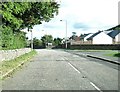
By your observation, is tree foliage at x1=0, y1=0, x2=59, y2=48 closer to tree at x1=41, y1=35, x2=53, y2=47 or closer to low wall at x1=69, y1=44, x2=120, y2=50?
low wall at x1=69, y1=44, x2=120, y2=50

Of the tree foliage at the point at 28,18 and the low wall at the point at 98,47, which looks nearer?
the tree foliage at the point at 28,18

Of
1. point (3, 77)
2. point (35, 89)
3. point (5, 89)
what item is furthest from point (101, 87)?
point (3, 77)

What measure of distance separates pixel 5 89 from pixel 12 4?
22.3 ft

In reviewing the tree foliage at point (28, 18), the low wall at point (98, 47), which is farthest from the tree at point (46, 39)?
the tree foliage at point (28, 18)

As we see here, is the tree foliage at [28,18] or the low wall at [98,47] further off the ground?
the tree foliage at [28,18]

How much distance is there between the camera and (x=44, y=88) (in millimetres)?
12062

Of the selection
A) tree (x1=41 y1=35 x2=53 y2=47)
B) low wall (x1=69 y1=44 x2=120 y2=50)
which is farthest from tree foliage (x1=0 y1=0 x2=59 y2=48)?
tree (x1=41 y1=35 x2=53 y2=47)

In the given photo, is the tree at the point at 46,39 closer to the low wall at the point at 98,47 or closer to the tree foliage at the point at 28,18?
the low wall at the point at 98,47

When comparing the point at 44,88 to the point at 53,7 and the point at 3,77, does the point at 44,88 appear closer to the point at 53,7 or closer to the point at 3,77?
the point at 3,77

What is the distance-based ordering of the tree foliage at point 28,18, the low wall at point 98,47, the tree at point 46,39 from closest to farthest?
the tree foliage at point 28,18 < the low wall at point 98,47 < the tree at point 46,39

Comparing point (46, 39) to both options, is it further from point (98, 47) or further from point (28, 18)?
point (28, 18)

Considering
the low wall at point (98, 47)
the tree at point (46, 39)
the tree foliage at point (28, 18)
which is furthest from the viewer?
the tree at point (46, 39)

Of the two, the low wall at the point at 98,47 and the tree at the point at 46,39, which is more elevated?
the tree at the point at 46,39

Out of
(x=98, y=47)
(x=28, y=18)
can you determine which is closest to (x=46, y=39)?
(x=98, y=47)
